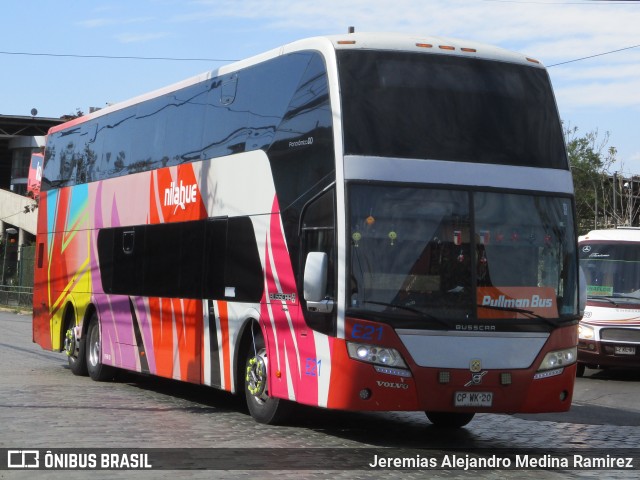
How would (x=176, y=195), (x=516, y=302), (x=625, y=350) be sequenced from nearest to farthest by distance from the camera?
(x=516, y=302) < (x=176, y=195) < (x=625, y=350)

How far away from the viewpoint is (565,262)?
38.3ft

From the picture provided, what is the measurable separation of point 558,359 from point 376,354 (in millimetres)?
1940

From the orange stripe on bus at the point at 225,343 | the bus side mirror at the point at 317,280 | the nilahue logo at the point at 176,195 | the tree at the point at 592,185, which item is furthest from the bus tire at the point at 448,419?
the tree at the point at 592,185

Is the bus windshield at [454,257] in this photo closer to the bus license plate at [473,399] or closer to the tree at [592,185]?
the bus license plate at [473,399]

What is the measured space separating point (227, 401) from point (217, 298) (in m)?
2.16

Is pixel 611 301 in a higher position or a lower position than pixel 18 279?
lower

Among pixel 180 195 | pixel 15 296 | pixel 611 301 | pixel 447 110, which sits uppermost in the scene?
pixel 447 110

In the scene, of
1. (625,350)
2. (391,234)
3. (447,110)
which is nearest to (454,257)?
(391,234)

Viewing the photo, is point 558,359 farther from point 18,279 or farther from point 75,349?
point 18,279

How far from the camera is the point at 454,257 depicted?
36.4 feet

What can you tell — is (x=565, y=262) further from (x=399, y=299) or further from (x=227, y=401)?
(x=227, y=401)

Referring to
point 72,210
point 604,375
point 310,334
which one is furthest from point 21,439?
point 604,375

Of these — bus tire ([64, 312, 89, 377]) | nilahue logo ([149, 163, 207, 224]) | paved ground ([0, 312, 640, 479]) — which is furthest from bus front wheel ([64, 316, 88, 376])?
nilahue logo ([149, 163, 207, 224])

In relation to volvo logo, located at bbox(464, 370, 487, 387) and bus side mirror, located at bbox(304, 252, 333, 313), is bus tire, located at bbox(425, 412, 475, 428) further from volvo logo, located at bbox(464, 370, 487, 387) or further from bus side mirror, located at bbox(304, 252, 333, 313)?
bus side mirror, located at bbox(304, 252, 333, 313)
